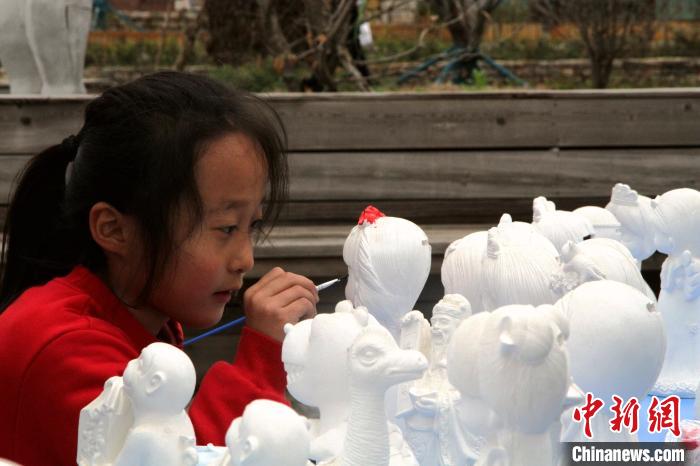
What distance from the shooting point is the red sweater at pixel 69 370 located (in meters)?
1.27

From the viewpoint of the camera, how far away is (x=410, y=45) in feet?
26.9

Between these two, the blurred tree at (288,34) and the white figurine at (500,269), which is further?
the blurred tree at (288,34)

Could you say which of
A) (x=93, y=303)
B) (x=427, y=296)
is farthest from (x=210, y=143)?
(x=427, y=296)

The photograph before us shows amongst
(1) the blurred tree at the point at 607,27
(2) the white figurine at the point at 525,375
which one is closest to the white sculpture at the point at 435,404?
(2) the white figurine at the point at 525,375

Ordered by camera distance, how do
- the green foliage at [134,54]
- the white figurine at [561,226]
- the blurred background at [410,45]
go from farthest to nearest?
1. the green foliage at [134,54]
2. the blurred background at [410,45]
3. the white figurine at [561,226]

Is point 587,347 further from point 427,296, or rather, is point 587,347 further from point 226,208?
point 427,296

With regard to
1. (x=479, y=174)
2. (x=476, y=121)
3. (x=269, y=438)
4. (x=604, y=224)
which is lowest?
(x=479, y=174)

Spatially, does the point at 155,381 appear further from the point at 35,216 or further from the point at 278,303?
the point at 35,216

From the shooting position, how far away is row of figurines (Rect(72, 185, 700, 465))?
1.01m

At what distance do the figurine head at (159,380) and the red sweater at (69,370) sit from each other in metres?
0.26

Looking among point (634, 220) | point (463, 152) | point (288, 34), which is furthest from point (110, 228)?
point (288, 34)

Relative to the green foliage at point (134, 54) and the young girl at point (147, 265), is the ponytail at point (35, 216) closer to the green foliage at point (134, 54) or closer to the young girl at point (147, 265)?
the young girl at point (147, 265)

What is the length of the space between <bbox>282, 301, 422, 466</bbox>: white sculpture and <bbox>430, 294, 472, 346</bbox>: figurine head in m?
0.13

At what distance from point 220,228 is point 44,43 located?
2858mm
